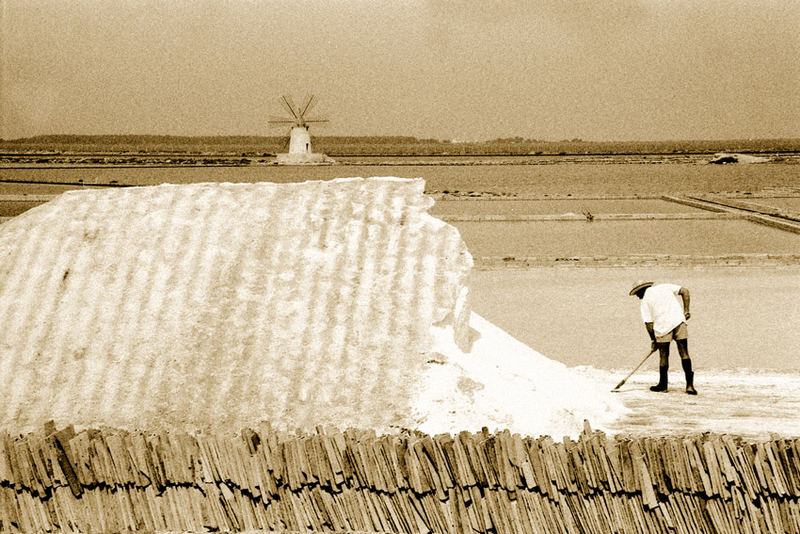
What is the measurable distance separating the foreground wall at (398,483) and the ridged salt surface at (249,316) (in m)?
0.96

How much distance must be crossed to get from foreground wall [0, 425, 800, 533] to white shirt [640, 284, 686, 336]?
11.4 ft

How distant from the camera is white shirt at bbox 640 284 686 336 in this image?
7426mm

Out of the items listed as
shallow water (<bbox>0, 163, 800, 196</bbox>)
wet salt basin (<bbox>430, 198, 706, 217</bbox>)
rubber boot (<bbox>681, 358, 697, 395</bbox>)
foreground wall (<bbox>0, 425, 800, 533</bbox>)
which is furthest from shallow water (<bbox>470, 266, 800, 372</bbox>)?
shallow water (<bbox>0, 163, 800, 196</bbox>)

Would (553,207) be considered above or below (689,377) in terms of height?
above

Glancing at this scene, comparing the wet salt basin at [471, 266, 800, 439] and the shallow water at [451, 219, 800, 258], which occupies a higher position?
the shallow water at [451, 219, 800, 258]

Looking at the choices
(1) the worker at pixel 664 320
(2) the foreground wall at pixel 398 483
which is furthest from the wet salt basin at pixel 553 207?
(2) the foreground wall at pixel 398 483

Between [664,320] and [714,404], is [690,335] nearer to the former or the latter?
[664,320]

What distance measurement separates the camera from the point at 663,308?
746 cm

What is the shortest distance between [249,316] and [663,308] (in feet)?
12.6

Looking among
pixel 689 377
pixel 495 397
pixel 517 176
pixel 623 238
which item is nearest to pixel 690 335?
pixel 689 377

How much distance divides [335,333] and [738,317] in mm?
7807

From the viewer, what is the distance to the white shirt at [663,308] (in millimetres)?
7426

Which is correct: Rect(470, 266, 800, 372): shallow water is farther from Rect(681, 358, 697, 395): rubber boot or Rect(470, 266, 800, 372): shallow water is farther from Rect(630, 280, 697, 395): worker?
Rect(681, 358, 697, 395): rubber boot

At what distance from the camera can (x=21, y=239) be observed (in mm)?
6160
